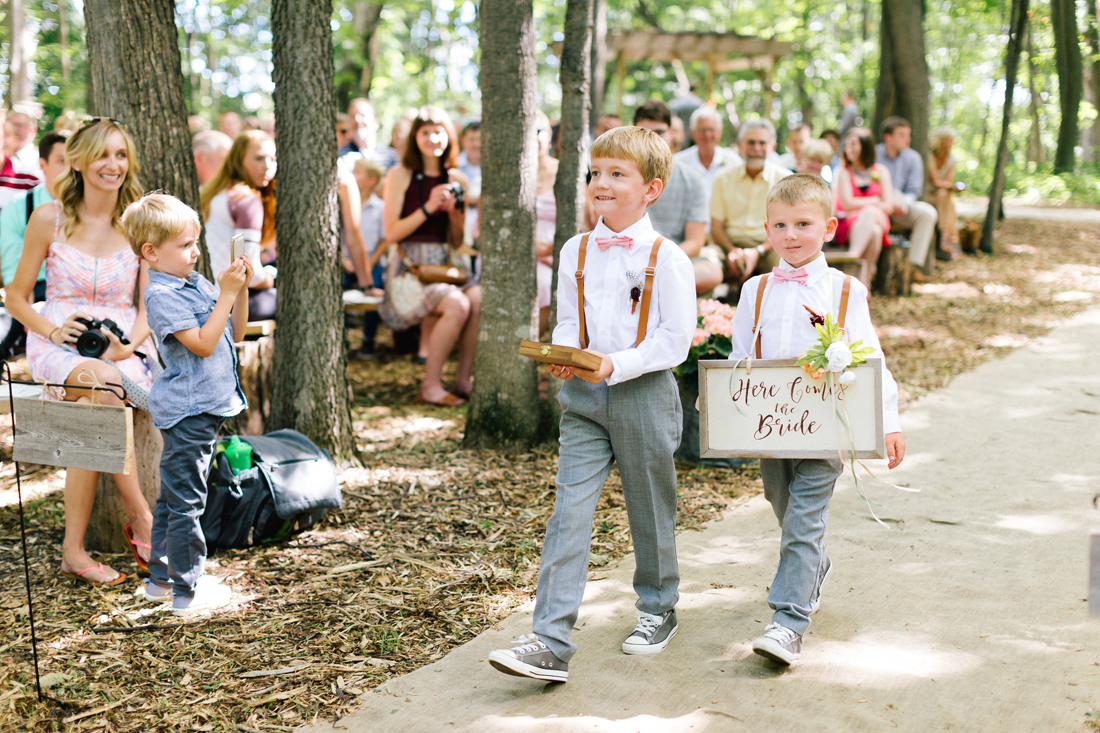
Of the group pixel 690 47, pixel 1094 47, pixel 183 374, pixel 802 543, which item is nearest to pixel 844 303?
pixel 802 543

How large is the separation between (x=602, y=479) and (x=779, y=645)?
78 cm

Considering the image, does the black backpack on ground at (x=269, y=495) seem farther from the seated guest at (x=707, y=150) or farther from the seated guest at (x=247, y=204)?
the seated guest at (x=707, y=150)

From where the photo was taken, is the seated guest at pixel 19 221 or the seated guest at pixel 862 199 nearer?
the seated guest at pixel 19 221

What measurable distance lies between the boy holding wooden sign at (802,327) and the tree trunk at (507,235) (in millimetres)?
2432

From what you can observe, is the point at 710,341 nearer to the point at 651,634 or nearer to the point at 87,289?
the point at 651,634

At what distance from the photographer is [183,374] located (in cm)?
365

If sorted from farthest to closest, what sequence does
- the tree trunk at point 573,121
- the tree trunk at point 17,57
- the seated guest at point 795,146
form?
the tree trunk at point 17,57 < the seated guest at point 795,146 < the tree trunk at point 573,121

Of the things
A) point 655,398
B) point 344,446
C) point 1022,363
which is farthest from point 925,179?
point 655,398

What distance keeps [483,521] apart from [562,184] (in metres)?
2.26

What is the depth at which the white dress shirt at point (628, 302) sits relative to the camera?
9.86 feet

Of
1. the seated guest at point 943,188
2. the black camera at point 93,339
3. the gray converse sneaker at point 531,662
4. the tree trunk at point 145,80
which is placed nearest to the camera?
the gray converse sneaker at point 531,662

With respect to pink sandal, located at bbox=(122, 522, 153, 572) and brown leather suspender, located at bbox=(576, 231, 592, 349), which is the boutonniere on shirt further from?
pink sandal, located at bbox=(122, 522, 153, 572)

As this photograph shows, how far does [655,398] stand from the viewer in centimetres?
312

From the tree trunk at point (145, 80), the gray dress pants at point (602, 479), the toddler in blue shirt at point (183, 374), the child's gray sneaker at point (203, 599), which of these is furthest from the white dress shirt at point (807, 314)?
the tree trunk at point (145, 80)
